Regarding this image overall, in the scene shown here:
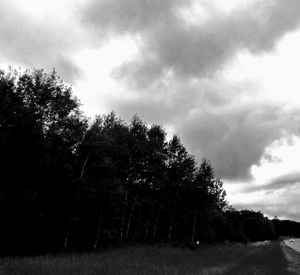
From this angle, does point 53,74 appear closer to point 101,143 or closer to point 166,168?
point 101,143

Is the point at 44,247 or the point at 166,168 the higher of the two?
the point at 166,168

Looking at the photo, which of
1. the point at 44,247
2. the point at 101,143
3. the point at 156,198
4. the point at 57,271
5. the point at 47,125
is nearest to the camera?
the point at 57,271

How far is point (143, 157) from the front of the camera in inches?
2045

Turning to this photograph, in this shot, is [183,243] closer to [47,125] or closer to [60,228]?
[60,228]

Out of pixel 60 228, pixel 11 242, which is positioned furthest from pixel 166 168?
pixel 11 242

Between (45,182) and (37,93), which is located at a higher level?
(37,93)

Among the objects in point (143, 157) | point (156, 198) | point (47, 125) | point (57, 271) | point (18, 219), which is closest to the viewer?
point (57, 271)

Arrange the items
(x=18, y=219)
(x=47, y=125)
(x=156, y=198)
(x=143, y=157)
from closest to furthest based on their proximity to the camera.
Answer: (x=18, y=219) → (x=47, y=125) → (x=143, y=157) → (x=156, y=198)

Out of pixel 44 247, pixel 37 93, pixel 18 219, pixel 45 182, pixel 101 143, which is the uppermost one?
pixel 37 93

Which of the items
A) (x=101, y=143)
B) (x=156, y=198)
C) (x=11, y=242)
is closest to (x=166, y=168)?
(x=156, y=198)

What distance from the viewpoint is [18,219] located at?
2969 centimetres

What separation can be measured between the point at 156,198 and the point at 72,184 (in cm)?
2249

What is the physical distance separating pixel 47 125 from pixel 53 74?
565 centimetres

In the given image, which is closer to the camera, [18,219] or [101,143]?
[18,219]
